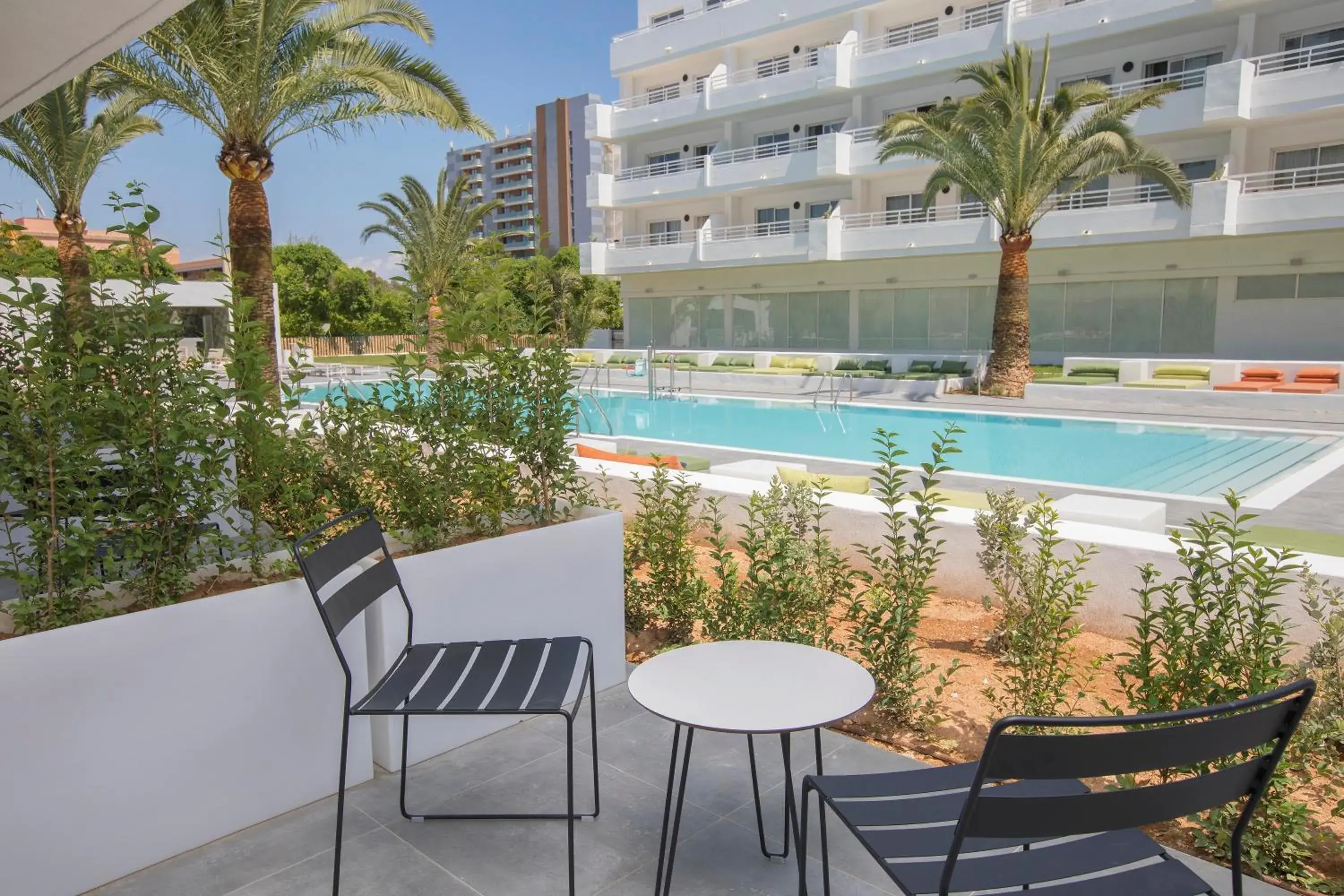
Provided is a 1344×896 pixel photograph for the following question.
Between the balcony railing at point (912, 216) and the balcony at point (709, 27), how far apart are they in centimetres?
613

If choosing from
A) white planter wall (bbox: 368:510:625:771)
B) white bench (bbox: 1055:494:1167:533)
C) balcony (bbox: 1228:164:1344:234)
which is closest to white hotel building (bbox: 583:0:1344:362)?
balcony (bbox: 1228:164:1344:234)

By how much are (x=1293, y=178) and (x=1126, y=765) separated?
2362 cm

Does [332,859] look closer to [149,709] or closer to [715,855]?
[149,709]

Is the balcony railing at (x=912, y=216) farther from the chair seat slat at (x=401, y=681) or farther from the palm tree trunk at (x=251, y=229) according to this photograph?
the chair seat slat at (x=401, y=681)

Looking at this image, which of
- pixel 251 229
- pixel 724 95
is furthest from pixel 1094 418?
pixel 724 95

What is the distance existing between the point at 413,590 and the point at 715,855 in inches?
58.8

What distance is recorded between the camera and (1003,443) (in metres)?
15.2

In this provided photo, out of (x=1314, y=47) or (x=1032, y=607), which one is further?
(x=1314, y=47)

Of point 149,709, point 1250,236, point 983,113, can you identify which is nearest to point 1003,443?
point 983,113

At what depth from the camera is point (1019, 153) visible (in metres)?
18.5

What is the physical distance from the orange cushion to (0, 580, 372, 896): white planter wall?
5.17 meters

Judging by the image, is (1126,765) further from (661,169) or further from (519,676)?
(661,169)

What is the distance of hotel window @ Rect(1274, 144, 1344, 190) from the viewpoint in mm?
20484

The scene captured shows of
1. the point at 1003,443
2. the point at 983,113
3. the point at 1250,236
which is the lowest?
the point at 1003,443
